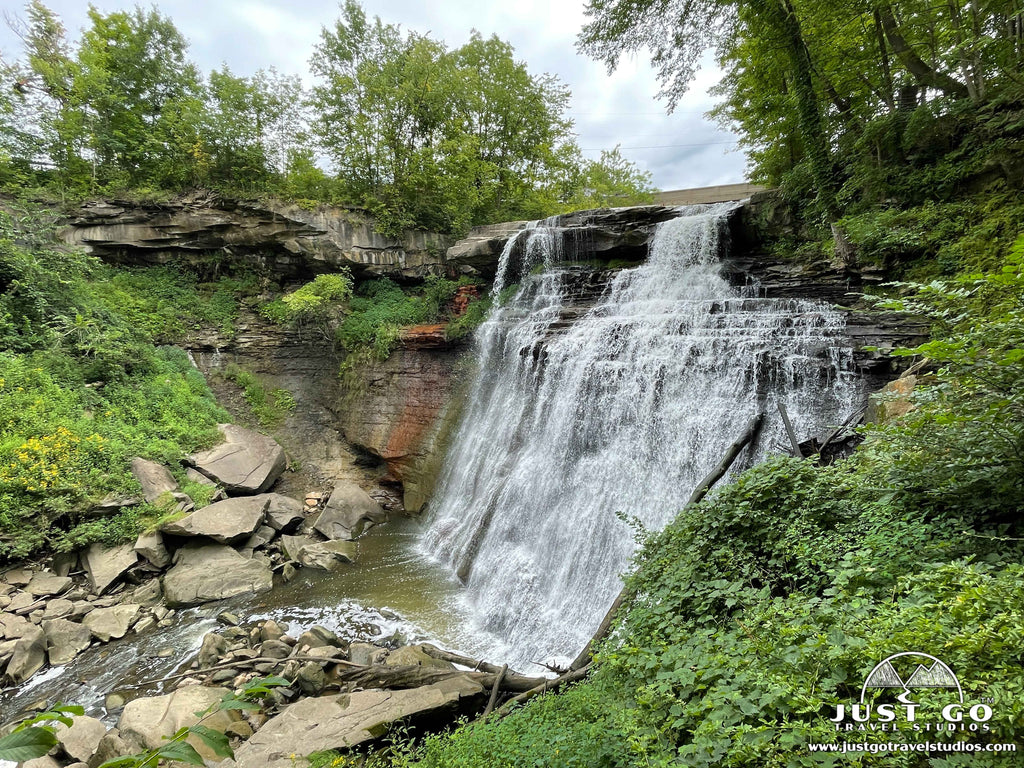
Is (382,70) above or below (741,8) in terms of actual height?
above

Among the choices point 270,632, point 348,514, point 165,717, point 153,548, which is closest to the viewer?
point 165,717

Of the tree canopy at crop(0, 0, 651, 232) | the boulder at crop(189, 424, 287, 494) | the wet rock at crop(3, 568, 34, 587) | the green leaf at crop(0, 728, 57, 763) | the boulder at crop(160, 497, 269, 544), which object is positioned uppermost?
the tree canopy at crop(0, 0, 651, 232)

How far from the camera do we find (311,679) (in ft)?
17.9

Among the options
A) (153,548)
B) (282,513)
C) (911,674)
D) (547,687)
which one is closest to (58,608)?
(153,548)

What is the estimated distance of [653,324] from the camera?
876 cm

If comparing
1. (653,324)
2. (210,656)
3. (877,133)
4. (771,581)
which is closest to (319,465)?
(210,656)

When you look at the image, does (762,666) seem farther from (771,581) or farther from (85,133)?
(85,133)

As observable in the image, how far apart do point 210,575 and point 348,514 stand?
3.30 meters

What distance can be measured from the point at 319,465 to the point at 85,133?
502 inches

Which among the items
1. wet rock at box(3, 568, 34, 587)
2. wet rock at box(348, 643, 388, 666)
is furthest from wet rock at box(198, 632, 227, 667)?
wet rock at box(3, 568, 34, 587)

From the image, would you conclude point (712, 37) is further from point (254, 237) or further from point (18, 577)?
point (18, 577)

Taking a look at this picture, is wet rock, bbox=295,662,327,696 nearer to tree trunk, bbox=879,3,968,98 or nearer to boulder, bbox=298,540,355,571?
boulder, bbox=298,540,355,571

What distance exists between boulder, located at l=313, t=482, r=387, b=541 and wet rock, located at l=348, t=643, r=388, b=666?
14.7 ft

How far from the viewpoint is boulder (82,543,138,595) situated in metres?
7.56
